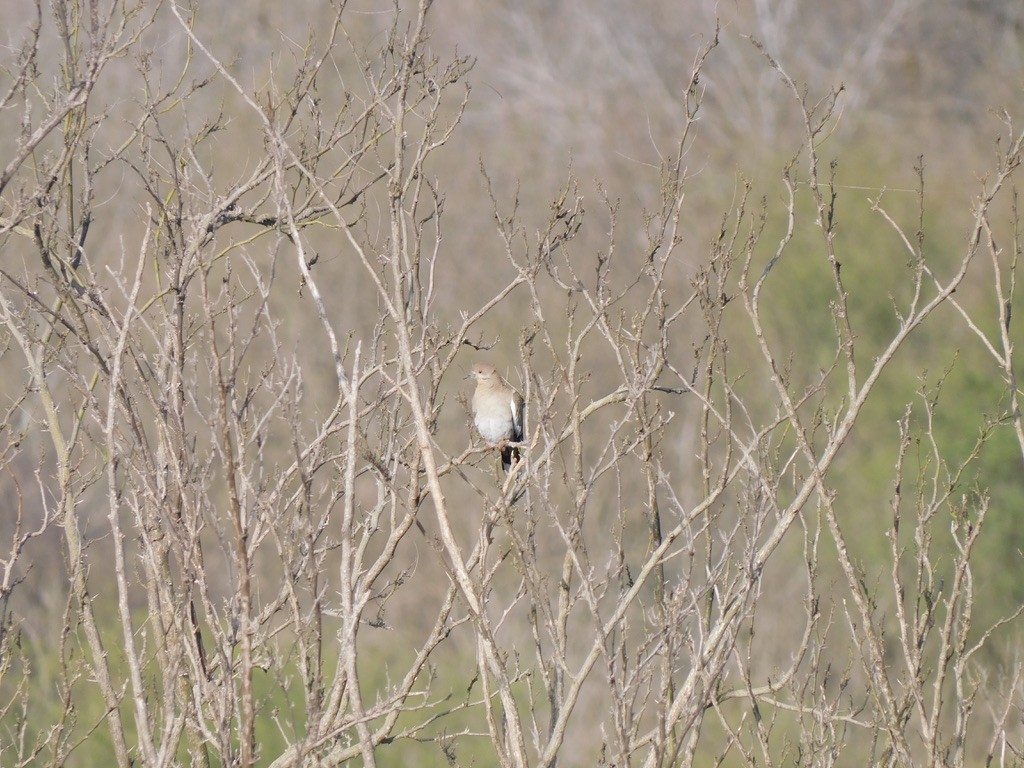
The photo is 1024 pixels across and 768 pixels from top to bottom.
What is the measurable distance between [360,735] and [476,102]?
3049 cm

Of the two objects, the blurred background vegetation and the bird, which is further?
the blurred background vegetation

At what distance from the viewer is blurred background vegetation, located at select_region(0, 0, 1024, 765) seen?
20422mm

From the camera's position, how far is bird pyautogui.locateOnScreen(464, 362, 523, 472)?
8.90 m

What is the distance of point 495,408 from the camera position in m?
8.96

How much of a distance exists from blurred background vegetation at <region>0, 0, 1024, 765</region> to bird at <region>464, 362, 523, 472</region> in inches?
158

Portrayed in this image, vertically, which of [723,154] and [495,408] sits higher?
[723,154]

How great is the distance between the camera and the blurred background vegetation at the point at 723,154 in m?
20.4

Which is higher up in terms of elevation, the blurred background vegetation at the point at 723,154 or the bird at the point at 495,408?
the blurred background vegetation at the point at 723,154

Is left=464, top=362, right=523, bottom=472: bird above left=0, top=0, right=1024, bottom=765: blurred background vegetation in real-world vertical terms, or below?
below

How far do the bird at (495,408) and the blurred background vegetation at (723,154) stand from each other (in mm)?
4001

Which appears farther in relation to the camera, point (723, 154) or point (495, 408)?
point (723, 154)

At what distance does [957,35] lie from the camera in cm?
3334

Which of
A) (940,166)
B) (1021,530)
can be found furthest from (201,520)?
(940,166)

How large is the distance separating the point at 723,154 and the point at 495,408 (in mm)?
20779
